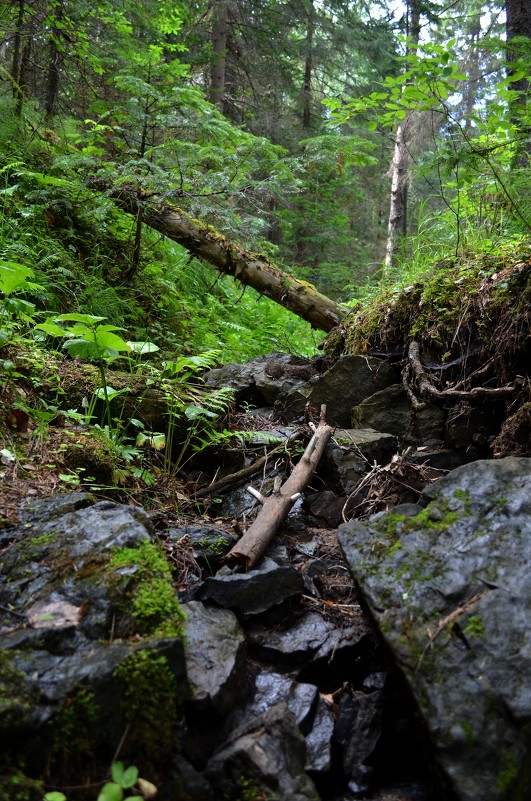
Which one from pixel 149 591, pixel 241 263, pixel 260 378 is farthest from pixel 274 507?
pixel 241 263

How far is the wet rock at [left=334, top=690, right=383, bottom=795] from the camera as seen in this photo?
195cm

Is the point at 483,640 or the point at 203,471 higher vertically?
the point at 483,640

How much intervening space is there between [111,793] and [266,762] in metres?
0.57

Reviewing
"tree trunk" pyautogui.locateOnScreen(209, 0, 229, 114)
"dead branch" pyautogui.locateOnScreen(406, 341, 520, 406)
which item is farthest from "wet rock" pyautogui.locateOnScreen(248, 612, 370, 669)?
"tree trunk" pyautogui.locateOnScreen(209, 0, 229, 114)

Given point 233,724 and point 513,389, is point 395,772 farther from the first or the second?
point 513,389

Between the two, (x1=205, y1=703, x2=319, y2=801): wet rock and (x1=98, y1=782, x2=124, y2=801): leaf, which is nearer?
(x1=98, y1=782, x2=124, y2=801): leaf

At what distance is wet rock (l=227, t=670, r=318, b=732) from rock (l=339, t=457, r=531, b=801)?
0.47 metres

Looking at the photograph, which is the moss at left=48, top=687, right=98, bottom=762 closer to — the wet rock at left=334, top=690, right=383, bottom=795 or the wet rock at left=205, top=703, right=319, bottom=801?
the wet rock at left=205, top=703, right=319, bottom=801

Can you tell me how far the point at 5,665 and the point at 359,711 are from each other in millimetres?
1410

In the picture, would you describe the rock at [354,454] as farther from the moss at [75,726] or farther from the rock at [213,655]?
the moss at [75,726]

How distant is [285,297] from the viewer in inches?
260

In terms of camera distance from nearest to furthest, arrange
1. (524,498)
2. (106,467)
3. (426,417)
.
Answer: (524,498), (106,467), (426,417)

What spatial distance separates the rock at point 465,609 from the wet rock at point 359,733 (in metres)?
0.33

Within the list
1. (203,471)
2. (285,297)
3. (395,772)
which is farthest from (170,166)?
(395,772)
